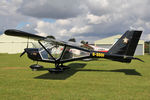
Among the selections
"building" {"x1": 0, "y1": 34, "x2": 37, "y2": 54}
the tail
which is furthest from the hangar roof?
the tail

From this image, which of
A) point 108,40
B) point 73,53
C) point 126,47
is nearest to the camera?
point 126,47

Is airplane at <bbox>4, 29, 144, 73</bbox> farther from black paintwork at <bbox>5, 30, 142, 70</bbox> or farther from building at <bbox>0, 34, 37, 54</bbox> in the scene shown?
building at <bbox>0, 34, 37, 54</bbox>

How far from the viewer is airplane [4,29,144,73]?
897 centimetres

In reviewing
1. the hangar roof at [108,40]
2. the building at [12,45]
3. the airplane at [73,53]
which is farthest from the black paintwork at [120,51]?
the building at [12,45]

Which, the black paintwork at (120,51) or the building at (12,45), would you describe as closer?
the black paintwork at (120,51)

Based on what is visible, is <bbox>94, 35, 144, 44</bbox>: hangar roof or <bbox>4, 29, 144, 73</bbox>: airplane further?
<bbox>94, 35, 144, 44</bbox>: hangar roof

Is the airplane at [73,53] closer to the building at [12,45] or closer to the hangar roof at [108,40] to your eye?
the hangar roof at [108,40]

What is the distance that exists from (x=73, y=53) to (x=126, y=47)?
362cm

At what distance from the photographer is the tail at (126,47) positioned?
29.0 ft

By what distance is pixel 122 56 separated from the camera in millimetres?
9203

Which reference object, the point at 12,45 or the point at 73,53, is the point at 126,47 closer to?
the point at 73,53

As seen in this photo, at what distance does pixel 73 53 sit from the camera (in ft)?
34.0

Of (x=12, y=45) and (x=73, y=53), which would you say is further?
(x=12, y=45)

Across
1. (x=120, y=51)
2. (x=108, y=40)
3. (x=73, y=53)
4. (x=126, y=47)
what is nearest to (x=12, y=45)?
(x=108, y=40)
